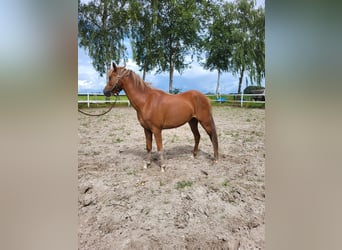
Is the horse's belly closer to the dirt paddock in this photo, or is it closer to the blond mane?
the dirt paddock

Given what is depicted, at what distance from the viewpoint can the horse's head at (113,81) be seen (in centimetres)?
112

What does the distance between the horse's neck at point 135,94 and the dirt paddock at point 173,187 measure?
49 mm

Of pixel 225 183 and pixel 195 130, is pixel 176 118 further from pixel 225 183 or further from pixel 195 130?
pixel 225 183

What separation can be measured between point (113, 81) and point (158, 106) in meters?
0.25

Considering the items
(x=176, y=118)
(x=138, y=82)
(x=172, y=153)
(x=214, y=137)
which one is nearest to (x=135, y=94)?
(x=138, y=82)

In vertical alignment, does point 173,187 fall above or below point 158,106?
below

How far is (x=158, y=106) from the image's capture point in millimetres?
1157

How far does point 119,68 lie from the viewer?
44.1 inches

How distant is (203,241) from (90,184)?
60 centimetres
